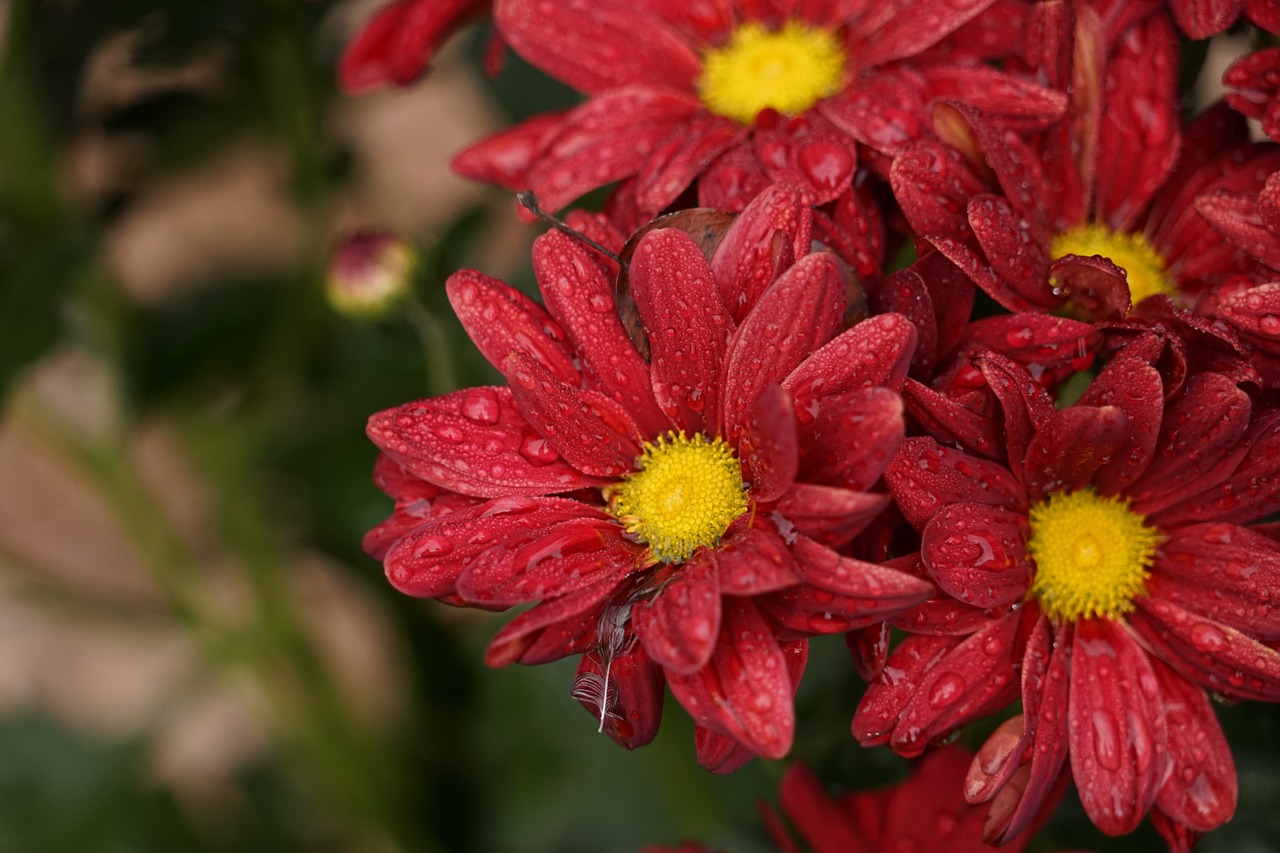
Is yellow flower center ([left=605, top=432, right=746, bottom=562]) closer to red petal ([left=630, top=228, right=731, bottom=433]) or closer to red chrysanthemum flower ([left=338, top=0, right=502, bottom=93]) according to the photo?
red petal ([left=630, top=228, right=731, bottom=433])

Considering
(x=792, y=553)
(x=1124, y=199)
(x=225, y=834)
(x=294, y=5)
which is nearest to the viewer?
(x=792, y=553)

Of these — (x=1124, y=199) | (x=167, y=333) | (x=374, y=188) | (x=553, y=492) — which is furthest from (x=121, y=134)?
(x=1124, y=199)

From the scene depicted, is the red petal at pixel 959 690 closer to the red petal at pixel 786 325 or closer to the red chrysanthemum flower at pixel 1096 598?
the red chrysanthemum flower at pixel 1096 598

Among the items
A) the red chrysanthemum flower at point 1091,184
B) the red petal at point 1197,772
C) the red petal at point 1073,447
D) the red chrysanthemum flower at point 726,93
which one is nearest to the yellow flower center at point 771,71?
the red chrysanthemum flower at point 726,93

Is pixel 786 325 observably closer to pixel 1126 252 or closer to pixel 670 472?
pixel 670 472

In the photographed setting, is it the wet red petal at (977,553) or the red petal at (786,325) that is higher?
the red petal at (786,325)

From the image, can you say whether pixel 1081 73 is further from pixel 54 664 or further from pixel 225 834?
pixel 54 664
